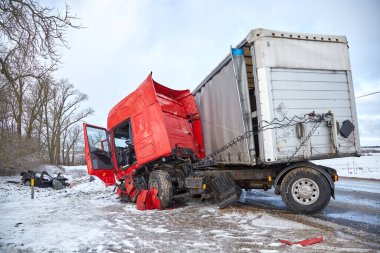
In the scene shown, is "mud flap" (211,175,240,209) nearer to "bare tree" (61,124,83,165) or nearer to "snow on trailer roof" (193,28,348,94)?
"snow on trailer roof" (193,28,348,94)

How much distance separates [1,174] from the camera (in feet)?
58.1

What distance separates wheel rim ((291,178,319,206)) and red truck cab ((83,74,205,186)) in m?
2.80

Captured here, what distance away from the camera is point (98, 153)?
8883mm

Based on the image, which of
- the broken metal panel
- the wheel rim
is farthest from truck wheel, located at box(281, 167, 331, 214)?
the broken metal panel

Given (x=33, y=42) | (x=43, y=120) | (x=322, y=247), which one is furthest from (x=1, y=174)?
(x=322, y=247)

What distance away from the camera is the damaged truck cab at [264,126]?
5.39 meters

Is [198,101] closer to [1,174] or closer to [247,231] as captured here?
[247,231]

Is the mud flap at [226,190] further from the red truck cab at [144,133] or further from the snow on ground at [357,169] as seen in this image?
the snow on ground at [357,169]

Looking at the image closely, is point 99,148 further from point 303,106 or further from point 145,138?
point 303,106

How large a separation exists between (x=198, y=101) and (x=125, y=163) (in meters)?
2.87

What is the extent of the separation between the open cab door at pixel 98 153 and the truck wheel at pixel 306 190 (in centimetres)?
557

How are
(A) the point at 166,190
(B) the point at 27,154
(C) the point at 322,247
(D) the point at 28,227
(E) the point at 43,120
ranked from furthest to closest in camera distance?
(E) the point at 43,120 < (B) the point at 27,154 < (A) the point at 166,190 < (D) the point at 28,227 < (C) the point at 322,247

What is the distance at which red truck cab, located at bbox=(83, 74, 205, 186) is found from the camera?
6.93 m

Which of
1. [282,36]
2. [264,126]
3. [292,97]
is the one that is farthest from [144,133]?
[282,36]
